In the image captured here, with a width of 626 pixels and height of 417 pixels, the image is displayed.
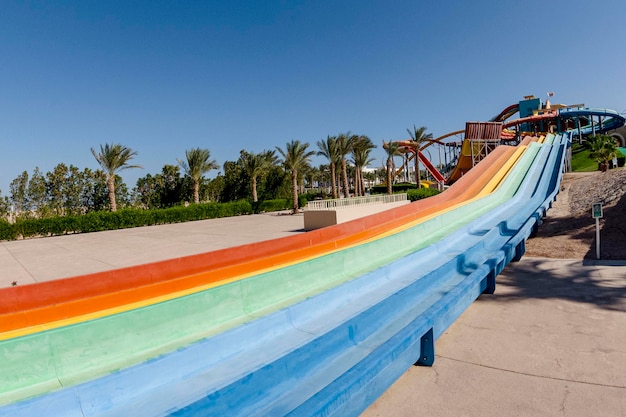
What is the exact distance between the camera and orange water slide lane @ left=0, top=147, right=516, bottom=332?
11.0 ft

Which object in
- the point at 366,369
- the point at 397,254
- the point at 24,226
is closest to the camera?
the point at 366,369

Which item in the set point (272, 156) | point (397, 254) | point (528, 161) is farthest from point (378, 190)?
point (397, 254)

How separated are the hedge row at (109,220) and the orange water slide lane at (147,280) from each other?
20.1 metres

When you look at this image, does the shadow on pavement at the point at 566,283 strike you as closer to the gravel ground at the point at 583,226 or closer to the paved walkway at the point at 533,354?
the paved walkway at the point at 533,354

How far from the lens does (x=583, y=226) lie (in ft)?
32.0

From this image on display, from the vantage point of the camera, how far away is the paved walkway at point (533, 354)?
2.78 m

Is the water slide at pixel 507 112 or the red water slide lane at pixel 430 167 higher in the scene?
the water slide at pixel 507 112

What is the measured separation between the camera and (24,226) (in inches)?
808

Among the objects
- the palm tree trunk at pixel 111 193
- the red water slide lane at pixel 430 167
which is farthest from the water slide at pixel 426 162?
the palm tree trunk at pixel 111 193

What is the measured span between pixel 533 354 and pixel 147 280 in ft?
15.5

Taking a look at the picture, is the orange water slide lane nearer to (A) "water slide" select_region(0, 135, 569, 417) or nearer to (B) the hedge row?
(A) "water slide" select_region(0, 135, 569, 417)

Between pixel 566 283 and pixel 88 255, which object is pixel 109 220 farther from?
pixel 566 283

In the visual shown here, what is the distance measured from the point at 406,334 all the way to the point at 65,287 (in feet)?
13.2

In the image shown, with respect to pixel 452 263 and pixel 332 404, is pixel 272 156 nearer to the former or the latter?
pixel 452 263
